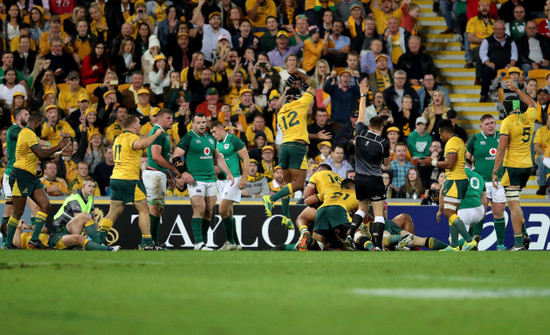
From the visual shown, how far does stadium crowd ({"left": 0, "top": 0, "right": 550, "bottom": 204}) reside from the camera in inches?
707

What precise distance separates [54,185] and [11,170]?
3.14 meters

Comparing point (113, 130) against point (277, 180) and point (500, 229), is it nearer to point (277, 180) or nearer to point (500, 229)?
point (277, 180)

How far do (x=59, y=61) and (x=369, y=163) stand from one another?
10.1m

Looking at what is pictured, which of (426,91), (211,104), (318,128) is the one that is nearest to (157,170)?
(211,104)

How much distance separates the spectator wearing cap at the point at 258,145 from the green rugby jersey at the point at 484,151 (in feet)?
15.4

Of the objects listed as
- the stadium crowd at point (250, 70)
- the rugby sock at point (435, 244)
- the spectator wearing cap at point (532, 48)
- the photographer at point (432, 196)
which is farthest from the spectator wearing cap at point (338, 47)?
the rugby sock at point (435, 244)

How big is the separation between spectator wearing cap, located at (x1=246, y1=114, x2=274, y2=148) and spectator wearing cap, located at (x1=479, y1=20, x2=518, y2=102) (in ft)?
18.8

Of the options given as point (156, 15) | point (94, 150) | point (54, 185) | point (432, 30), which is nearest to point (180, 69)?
point (156, 15)

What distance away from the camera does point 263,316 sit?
16.3 ft

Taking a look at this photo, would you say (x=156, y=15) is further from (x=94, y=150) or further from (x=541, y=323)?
(x=541, y=323)

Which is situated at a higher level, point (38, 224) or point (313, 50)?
point (313, 50)

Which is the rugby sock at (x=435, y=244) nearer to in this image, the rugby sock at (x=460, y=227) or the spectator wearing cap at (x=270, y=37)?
the rugby sock at (x=460, y=227)

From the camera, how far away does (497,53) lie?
20875mm

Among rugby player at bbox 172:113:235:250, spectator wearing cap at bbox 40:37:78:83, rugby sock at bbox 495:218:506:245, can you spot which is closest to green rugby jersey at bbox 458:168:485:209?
rugby sock at bbox 495:218:506:245
